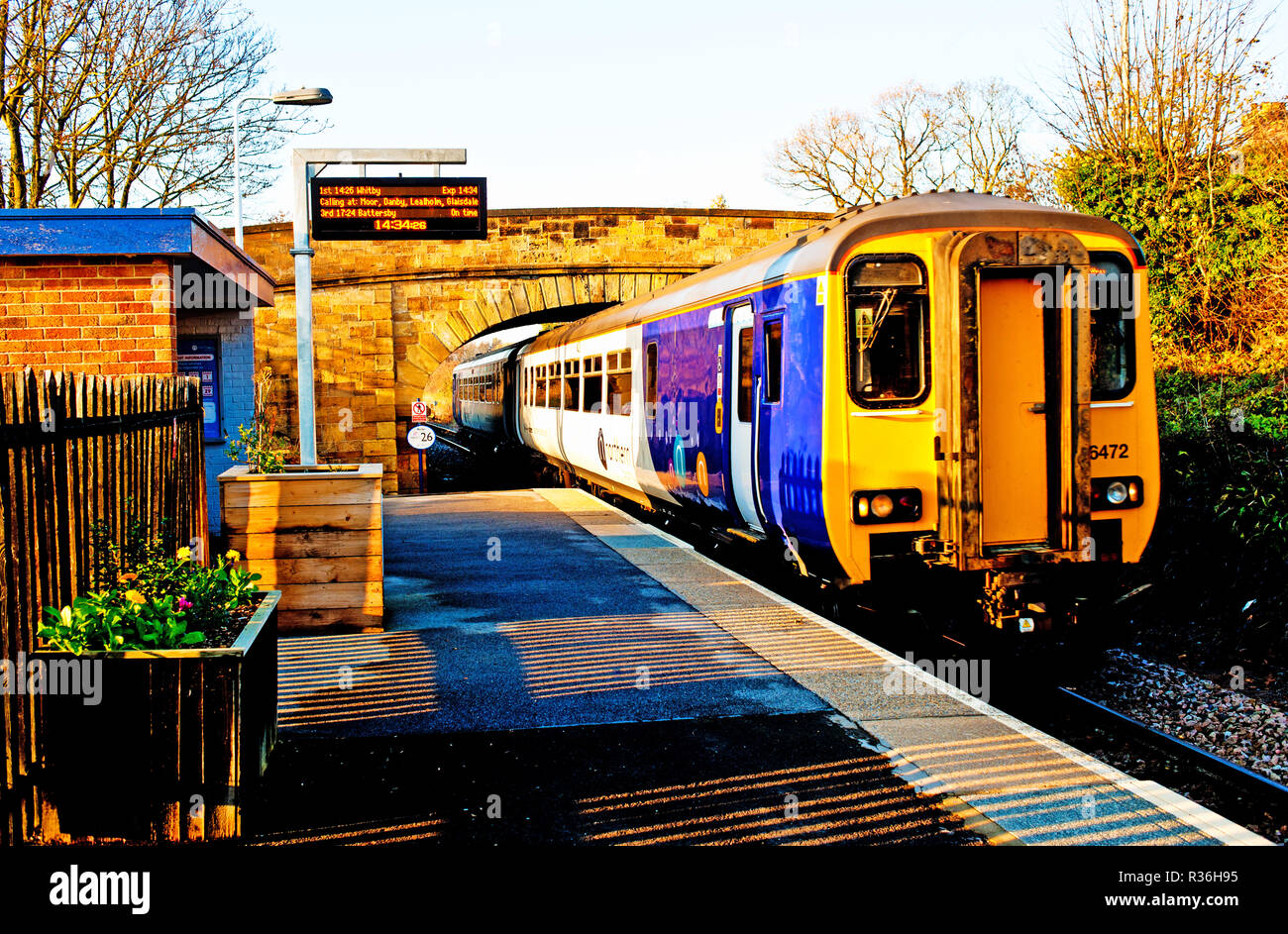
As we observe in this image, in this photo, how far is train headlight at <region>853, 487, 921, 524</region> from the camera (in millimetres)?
6910

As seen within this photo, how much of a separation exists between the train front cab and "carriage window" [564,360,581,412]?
985 cm

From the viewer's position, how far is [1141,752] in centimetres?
628

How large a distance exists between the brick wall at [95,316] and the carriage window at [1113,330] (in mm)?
6715

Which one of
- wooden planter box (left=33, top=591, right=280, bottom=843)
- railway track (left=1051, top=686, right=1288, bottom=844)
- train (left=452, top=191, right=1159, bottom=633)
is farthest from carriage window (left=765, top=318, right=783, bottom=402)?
wooden planter box (left=33, top=591, right=280, bottom=843)

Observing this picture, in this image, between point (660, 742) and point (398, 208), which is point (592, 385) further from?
point (660, 742)

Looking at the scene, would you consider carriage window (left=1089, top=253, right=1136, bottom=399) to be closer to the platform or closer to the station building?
the platform

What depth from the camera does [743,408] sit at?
8.59 metres

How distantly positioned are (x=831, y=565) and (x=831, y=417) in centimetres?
97

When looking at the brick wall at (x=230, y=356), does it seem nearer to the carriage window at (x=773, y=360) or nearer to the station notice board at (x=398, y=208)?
the station notice board at (x=398, y=208)

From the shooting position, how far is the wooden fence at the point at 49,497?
12.4 feet

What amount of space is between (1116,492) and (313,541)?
5.29 meters

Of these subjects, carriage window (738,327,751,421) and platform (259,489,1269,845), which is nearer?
platform (259,489,1269,845)
